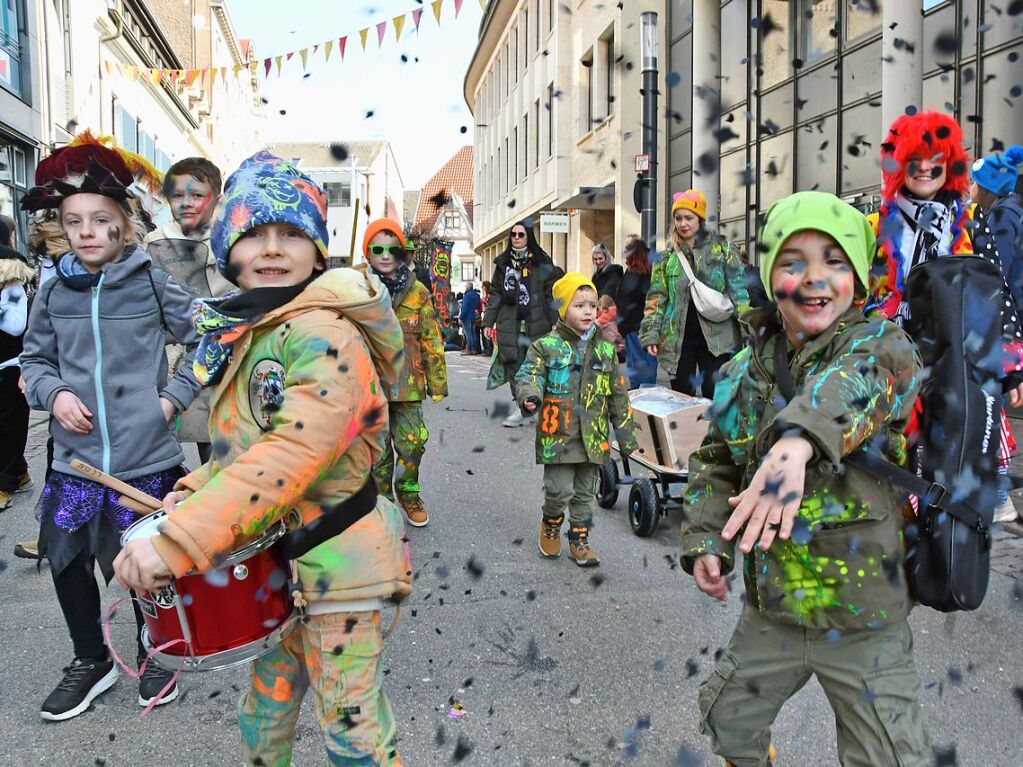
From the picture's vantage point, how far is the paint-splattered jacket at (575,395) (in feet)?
15.6

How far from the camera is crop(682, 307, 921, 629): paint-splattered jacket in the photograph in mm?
1898

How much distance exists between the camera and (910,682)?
6.66ft

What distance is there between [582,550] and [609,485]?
1242mm

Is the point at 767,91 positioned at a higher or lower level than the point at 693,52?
lower

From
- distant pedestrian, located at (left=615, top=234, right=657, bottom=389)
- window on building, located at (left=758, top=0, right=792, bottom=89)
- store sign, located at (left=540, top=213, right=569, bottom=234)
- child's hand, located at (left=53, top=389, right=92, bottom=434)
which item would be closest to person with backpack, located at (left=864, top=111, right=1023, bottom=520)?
child's hand, located at (left=53, top=389, right=92, bottom=434)

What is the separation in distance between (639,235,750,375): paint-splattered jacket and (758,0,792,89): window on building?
23.8ft

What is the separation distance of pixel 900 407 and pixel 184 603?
5.31 ft

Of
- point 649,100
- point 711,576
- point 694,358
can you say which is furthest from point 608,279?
point 711,576

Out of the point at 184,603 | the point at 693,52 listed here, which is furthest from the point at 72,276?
the point at 693,52

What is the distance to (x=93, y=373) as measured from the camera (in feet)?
10.1

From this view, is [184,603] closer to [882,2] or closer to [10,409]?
[10,409]

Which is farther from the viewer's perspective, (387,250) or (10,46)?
→ (10,46)

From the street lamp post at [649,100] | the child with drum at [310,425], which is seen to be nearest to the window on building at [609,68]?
the street lamp post at [649,100]

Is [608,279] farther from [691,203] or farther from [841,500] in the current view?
[841,500]
